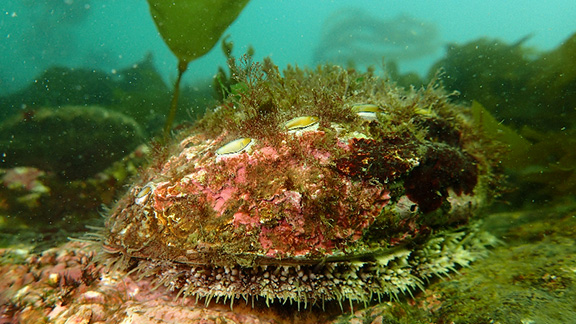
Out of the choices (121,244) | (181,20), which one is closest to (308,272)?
(121,244)

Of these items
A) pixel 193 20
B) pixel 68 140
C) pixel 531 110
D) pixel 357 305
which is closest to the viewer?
pixel 357 305

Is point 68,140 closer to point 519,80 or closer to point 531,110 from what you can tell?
point 531,110

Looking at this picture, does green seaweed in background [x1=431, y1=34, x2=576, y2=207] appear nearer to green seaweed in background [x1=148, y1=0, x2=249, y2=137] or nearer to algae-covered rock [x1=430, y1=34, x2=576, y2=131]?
algae-covered rock [x1=430, y1=34, x2=576, y2=131]

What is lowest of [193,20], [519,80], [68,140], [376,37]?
[68,140]

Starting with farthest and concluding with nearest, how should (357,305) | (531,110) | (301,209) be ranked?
(531,110), (357,305), (301,209)

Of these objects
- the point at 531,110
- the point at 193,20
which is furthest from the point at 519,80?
the point at 193,20

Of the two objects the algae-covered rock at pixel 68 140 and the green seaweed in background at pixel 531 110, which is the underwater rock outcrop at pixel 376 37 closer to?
the green seaweed in background at pixel 531 110

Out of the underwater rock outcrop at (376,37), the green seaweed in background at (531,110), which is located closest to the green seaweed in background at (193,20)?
the green seaweed in background at (531,110)
